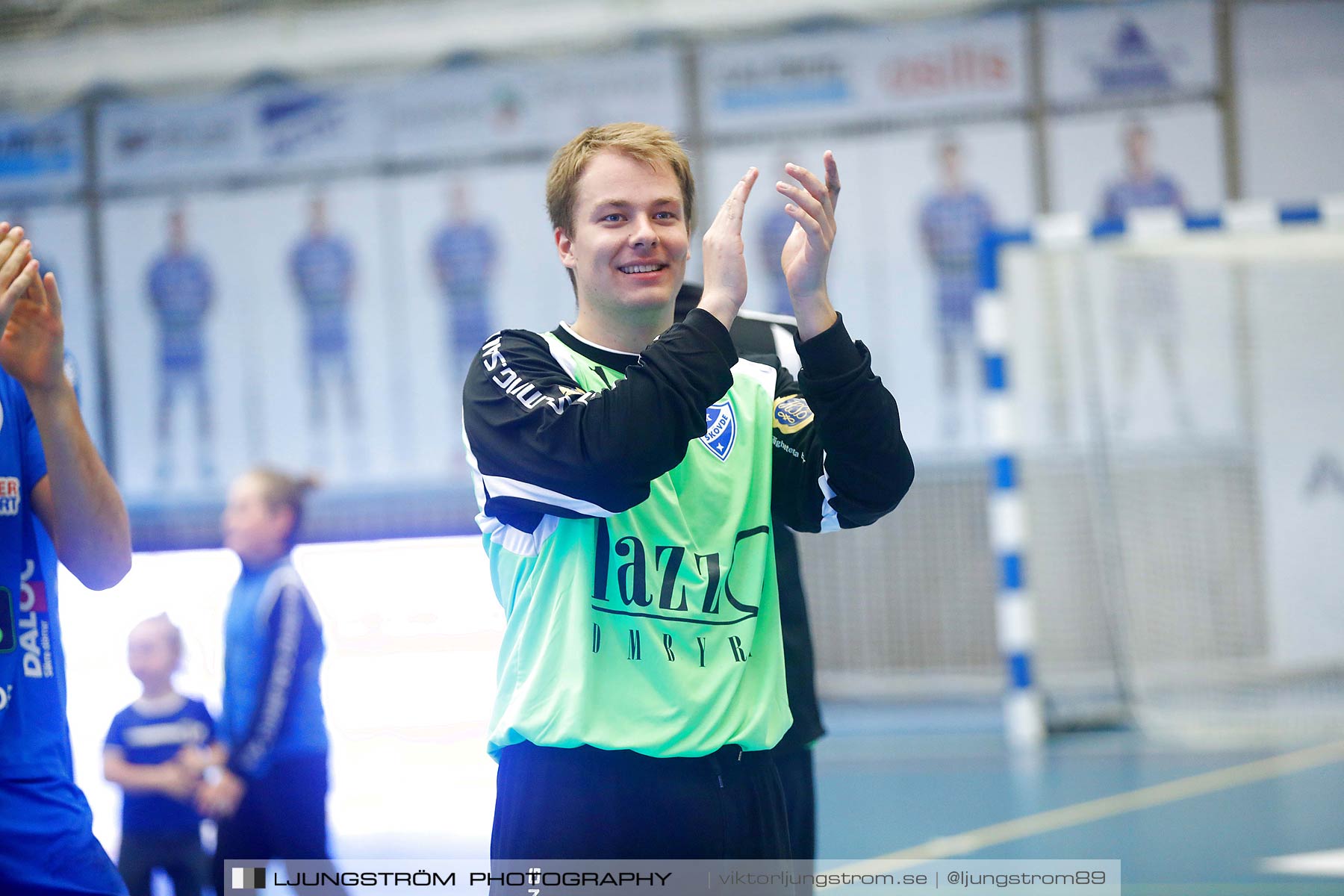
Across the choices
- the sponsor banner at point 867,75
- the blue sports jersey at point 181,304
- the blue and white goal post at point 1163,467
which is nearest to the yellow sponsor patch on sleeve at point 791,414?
the blue and white goal post at point 1163,467

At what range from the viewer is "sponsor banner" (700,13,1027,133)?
9227mm

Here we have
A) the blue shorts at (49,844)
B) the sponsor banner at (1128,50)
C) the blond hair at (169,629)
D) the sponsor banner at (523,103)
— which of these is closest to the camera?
the blue shorts at (49,844)

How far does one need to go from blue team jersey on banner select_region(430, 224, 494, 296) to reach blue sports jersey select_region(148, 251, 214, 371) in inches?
76.0

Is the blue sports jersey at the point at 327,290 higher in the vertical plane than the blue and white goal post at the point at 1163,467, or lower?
higher

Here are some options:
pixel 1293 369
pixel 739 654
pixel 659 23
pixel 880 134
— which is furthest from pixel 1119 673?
pixel 739 654

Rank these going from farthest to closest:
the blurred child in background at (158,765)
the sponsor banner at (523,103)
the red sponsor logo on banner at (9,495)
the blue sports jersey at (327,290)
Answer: the blue sports jersey at (327,290) → the sponsor banner at (523,103) → the blurred child in background at (158,765) → the red sponsor logo on banner at (9,495)

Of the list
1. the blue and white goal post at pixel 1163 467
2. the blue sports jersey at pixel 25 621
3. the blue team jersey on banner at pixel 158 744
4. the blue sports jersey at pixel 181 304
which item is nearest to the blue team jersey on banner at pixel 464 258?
the blue sports jersey at pixel 181 304

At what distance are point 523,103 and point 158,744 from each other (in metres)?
7.13

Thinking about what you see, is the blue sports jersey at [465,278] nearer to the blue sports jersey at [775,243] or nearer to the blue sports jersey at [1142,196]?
the blue sports jersey at [775,243]

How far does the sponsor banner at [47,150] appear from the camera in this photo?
10547 mm

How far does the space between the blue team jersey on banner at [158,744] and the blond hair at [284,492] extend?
1.96ft

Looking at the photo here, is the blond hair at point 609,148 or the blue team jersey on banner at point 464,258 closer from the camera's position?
the blond hair at point 609,148

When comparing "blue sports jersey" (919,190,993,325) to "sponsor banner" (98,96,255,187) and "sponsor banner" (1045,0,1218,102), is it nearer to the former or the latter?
"sponsor banner" (1045,0,1218,102)

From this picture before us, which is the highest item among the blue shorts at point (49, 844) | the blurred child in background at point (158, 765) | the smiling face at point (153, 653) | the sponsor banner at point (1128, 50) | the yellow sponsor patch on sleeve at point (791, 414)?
the sponsor banner at point (1128, 50)
